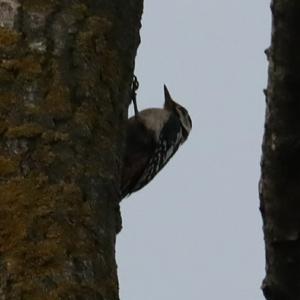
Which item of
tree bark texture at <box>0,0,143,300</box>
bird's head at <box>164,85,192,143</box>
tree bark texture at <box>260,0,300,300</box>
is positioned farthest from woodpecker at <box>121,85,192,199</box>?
tree bark texture at <box>260,0,300,300</box>

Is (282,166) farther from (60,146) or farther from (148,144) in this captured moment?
(148,144)

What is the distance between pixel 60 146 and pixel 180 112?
4.75 metres

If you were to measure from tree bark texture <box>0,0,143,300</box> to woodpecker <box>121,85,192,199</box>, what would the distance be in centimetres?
310

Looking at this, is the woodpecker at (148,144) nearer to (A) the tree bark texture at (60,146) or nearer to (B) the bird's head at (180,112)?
(B) the bird's head at (180,112)

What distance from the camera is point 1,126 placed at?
3176 mm

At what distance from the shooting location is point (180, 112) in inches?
312

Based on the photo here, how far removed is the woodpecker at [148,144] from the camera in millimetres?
6840

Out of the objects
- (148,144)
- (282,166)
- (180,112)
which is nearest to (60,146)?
(282,166)

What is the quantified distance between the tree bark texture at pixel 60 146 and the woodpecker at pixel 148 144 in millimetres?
3096

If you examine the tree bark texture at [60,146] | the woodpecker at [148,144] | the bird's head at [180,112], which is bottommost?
the tree bark texture at [60,146]


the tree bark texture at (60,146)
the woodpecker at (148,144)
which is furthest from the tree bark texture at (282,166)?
the woodpecker at (148,144)

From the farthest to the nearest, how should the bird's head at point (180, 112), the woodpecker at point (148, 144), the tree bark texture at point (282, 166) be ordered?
the bird's head at point (180, 112) → the woodpecker at point (148, 144) → the tree bark texture at point (282, 166)

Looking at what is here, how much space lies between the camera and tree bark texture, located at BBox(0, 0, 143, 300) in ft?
9.76

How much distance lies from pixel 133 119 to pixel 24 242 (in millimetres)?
4163
